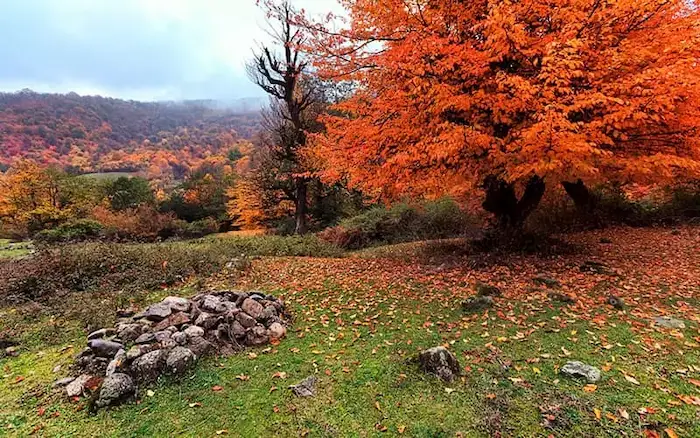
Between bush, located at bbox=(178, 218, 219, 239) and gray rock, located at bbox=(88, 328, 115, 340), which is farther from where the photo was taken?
bush, located at bbox=(178, 218, 219, 239)

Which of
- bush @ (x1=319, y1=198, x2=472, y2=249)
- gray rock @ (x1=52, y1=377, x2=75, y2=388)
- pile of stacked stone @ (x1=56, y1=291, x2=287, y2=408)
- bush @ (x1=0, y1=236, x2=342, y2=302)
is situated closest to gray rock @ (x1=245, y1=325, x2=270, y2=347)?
pile of stacked stone @ (x1=56, y1=291, x2=287, y2=408)

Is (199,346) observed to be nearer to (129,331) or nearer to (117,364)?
(117,364)

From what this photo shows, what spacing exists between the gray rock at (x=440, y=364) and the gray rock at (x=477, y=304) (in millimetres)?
1643

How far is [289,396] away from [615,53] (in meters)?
6.64

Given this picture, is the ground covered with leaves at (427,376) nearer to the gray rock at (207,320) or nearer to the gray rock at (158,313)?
the gray rock at (207,320)

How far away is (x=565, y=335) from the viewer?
4426 mm

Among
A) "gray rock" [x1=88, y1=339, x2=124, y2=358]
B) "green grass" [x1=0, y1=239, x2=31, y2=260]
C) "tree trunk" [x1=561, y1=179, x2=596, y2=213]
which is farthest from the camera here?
"tree trunk" [x1=561, y1=179, x2=596, y2=213]

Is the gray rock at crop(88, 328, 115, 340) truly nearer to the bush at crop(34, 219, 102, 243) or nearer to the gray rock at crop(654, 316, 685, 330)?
the gray rock at crop(654, 316, 685, 330)

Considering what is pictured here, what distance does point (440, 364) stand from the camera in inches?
147

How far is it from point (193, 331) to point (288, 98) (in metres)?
13.0

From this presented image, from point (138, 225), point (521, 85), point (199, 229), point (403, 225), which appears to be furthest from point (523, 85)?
point (199, 229)

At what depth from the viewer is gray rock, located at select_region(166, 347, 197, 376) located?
12.4 feet

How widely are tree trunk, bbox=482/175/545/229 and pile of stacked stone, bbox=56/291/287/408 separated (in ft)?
19.1

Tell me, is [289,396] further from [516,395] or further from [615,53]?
[615,53]
